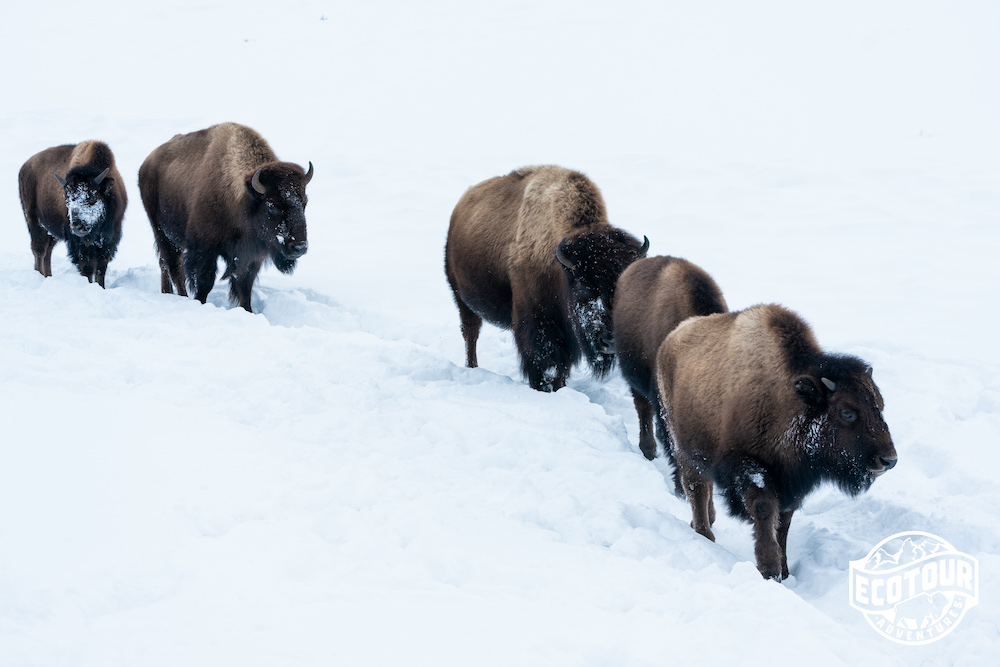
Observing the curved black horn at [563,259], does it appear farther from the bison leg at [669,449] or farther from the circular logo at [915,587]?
the circular logo at [915,587]

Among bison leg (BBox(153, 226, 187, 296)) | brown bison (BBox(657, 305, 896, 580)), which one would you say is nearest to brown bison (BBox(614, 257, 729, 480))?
brown bison (BBox(657, 305, 896, 580))

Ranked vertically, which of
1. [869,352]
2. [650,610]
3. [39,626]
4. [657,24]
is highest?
[657,24]

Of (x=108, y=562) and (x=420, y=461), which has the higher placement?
(x=108, y=562)

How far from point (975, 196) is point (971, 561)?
10412mm

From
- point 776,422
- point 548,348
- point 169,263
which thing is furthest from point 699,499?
point 169,263

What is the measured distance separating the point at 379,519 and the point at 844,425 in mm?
2068

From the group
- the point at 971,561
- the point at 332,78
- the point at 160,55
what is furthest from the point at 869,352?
the point at 160,55

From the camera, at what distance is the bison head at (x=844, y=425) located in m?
3.71

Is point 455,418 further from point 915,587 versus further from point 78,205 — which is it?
point 78,205

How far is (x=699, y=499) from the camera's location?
14.5 ft

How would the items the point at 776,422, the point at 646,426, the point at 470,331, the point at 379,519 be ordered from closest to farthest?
the point at 379,519 < the point at 776,422 < the point at 646,426 < the point at 470,331

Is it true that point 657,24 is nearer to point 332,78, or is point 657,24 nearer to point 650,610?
point 332,78

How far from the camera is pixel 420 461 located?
439 cm

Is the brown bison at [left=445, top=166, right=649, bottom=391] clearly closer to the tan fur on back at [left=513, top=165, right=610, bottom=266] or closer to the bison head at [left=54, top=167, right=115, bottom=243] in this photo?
the tan fur on back at [left=513, top=165, right=610, bottom=266]
